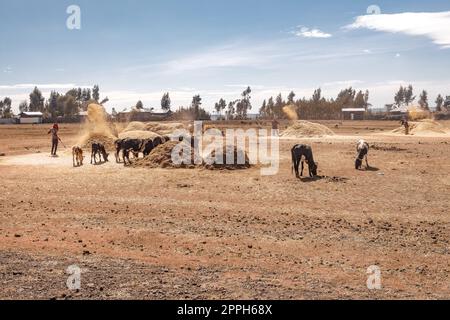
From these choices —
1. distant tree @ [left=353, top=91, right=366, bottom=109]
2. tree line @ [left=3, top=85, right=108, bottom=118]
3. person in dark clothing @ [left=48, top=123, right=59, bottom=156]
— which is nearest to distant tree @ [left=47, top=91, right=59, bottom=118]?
tree line @ [left=3, top=85, right=108, bottom=118]

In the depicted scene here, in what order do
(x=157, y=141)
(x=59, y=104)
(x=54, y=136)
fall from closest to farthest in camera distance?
1. (x=157, y=141)
2. (x=54, y=136)
3. (x=59, y=104)

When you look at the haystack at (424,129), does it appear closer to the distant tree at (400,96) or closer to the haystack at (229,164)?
the haystack at (229,164)

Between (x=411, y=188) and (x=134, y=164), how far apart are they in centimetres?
1327

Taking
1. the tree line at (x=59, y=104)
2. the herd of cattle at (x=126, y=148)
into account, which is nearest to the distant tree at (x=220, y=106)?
the tree line at (x=59, y=104)

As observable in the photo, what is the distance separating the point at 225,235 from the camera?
10453 millimetres

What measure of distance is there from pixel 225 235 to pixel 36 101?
499 feet

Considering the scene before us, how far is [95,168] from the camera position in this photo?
2158 cm

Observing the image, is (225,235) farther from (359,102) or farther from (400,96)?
(400,96)

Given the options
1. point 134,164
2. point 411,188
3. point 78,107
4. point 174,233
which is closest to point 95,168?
point 134,164

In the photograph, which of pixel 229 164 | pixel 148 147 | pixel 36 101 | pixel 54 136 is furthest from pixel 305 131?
pixel 36 101

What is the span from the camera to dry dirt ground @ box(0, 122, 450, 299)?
7.46 metres

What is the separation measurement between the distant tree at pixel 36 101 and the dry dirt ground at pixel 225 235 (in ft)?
449

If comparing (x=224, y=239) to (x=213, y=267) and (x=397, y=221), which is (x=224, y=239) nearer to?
(x=213, y=267)

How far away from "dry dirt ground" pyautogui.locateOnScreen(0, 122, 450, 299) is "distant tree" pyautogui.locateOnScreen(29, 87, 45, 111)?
137 meters
